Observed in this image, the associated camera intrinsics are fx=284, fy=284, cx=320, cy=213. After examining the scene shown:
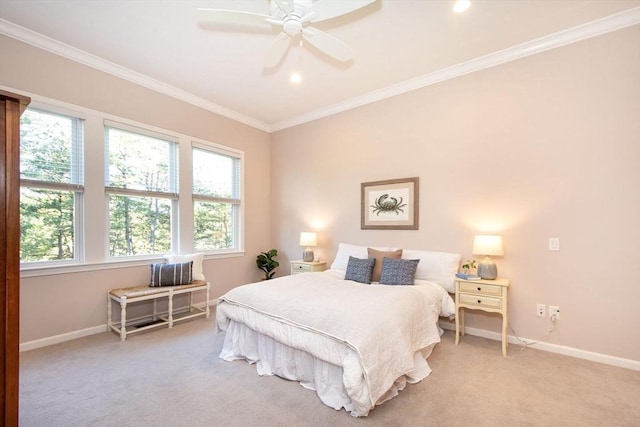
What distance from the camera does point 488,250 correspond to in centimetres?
288

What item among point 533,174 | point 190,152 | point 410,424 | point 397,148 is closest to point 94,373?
point 410,424

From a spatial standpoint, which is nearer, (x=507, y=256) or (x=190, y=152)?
(x=507, y=256)

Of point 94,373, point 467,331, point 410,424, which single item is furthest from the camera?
point 467,331

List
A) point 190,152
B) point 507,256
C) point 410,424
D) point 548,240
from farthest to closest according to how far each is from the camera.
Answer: point 190,152, point 507,256, point 548,240, point 410,424

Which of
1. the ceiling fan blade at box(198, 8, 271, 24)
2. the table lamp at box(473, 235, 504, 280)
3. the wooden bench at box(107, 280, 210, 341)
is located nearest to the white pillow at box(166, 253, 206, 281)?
the wooden bench at box(107, 280, 210, 341)

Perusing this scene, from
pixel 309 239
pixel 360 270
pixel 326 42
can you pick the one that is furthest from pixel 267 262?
pixel 326 42

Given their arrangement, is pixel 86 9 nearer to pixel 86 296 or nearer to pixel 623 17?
pixel 86 296

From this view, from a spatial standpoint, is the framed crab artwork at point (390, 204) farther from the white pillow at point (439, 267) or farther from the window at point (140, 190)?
the window at point (140, 190)

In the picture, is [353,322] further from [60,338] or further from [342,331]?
[60,338]

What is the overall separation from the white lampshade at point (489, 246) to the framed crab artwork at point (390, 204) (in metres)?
0.85

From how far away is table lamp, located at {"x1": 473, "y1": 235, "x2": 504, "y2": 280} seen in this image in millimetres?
2867

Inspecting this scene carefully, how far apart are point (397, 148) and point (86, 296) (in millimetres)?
4109

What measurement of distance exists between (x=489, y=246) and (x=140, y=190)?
412 cm

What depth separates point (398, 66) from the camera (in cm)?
332
